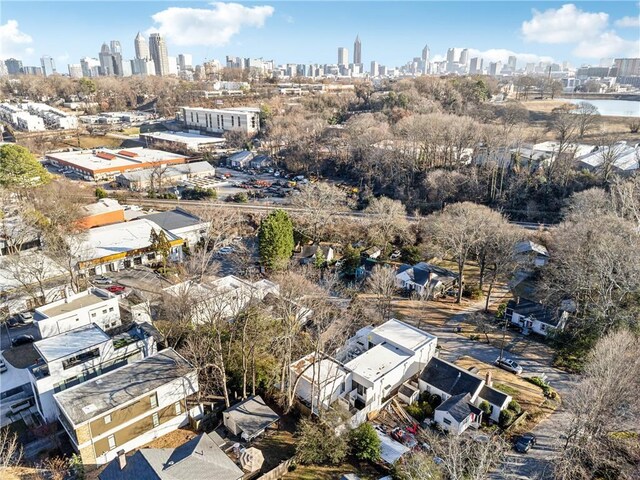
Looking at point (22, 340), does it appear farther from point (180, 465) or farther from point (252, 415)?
point (180, 465)

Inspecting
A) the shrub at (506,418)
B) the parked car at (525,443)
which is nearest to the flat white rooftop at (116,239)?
the shrub at (506,418)

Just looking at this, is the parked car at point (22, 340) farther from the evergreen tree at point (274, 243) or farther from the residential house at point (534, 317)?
the residential house at point (534, 317)

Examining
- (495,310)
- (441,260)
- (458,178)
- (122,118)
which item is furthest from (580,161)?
(122,118)

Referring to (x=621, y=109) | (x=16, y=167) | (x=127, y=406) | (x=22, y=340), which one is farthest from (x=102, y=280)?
(x=621, y=109)

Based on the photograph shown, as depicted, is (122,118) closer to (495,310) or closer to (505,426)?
(495,310)

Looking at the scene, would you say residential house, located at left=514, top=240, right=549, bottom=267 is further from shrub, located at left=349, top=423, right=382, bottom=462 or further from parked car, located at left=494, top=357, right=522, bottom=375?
shrub, located at left=349, top=423, right=382, bottom=462
